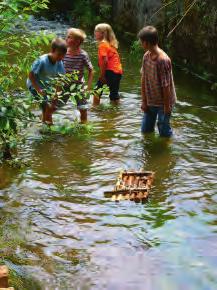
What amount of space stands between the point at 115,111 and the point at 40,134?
193 cm

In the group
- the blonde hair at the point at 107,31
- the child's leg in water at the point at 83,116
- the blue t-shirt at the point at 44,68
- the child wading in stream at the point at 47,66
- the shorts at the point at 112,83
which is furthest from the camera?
the shorts at the point at 112,83

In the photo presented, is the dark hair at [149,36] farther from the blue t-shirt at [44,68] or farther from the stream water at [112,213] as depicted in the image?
the stream water at [112,213]

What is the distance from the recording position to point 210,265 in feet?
16.0

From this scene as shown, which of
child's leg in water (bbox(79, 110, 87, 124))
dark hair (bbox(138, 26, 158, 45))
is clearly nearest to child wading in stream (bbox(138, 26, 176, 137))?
dark hair (bbox(138, 26, 158, 45))

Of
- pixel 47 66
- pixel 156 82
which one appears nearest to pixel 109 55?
pixel 47 66

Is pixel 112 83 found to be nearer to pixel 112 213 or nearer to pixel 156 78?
pixel 156 78

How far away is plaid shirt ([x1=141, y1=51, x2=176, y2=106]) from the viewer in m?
7.30

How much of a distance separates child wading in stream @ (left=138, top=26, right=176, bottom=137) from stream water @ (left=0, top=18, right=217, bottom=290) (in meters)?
0.49

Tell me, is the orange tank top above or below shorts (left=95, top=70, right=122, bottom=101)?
above

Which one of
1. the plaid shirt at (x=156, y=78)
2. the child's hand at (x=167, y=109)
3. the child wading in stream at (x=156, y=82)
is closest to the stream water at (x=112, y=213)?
the child wading in stream at (x=156, y=82)

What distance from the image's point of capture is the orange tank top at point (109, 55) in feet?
31.4

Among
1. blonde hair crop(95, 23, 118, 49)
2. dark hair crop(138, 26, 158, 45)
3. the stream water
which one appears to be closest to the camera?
the stream water

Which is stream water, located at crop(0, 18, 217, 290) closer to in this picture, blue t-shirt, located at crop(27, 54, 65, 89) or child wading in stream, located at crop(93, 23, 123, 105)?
blue t-shirt, located at crop(27, 54, 65, 89)

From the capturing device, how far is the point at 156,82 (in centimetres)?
752
